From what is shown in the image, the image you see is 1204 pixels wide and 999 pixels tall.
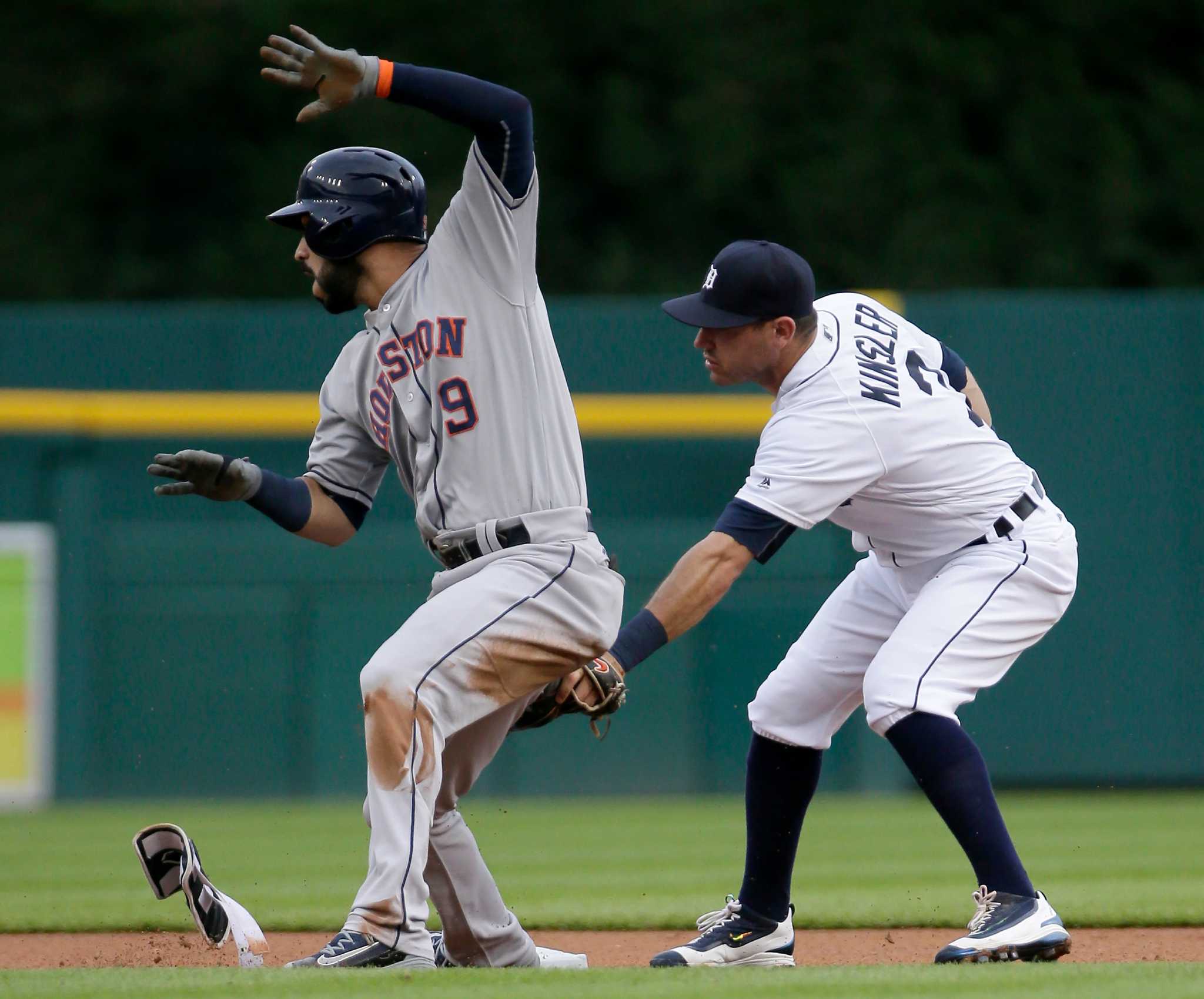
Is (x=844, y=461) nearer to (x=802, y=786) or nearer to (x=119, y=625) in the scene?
(x=802, y=786)

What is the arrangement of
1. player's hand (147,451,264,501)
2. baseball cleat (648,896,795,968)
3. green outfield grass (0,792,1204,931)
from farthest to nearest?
1. green outfield grass (0,792,1204,931)
2. baseball cleat (648,896,795,968)
3. player's hand (147,451,264,501)

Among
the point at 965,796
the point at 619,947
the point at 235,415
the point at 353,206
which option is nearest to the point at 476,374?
the point at 353,206

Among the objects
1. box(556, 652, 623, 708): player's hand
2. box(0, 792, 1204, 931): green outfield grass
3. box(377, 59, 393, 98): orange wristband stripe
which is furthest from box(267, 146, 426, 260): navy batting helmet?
box(0, 792, 1204, 931): green outfield grass

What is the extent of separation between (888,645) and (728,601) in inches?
209

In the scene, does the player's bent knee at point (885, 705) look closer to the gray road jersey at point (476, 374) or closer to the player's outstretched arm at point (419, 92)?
the gray road jersey at point (476, 374)

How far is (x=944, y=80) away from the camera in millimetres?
15602

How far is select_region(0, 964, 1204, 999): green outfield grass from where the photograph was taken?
3543mm

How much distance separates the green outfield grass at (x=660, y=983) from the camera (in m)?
3.54

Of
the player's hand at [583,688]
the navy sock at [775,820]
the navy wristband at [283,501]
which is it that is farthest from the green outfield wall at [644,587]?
the player's hand at [583,688]

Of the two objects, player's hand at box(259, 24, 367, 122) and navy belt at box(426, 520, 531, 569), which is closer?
player's hand at box(259, 24, 367, 122)

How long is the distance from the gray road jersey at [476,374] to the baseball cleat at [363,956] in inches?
34.7

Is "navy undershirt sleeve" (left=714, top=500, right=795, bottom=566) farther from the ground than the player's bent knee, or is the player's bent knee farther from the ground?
"navy undershirt sleeve" (left=714, top=500, right=795, bottom=566)

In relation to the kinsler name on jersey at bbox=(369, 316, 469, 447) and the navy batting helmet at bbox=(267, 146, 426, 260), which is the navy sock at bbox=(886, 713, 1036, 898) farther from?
the navy batting helmet at bbox=(267, 146, 426, 260)

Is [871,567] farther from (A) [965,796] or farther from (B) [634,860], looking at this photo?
(B) [634,860]
